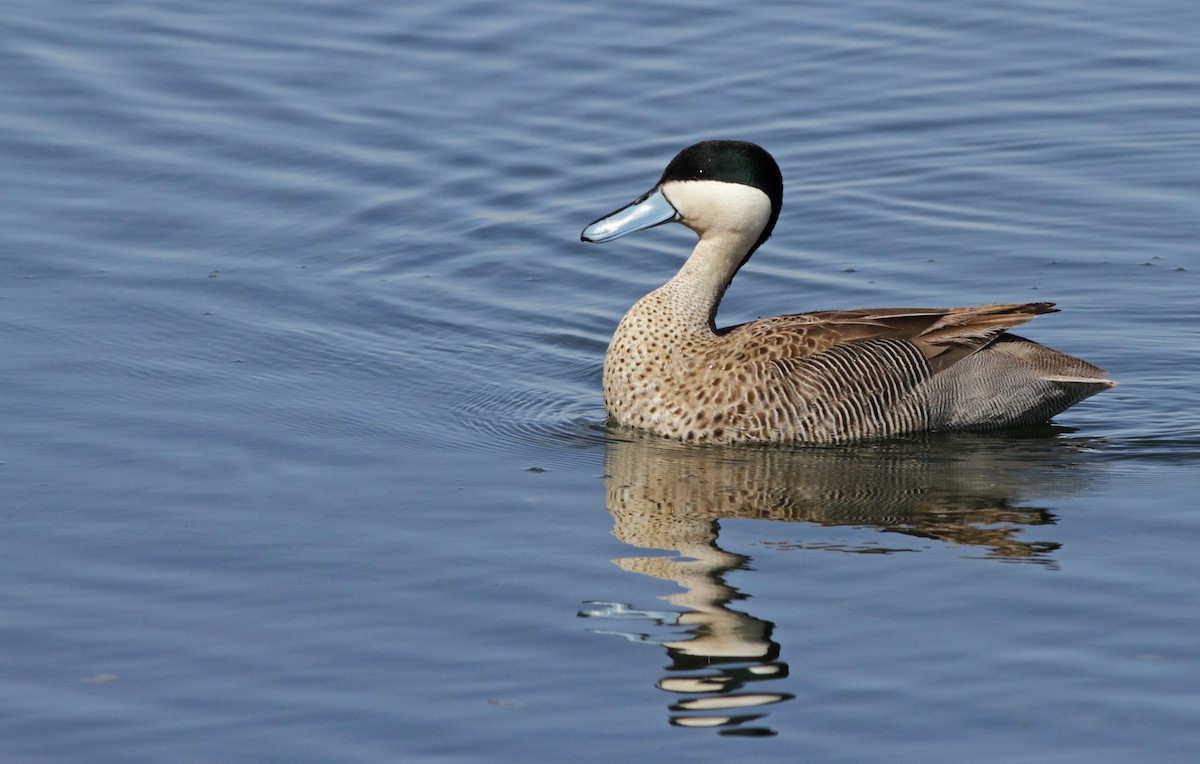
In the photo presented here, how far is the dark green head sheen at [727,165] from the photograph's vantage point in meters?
10.4

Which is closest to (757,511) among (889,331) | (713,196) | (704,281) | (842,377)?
(842,377)

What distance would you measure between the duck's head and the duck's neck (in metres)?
0.08

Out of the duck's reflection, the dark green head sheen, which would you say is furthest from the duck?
the duck's reflection

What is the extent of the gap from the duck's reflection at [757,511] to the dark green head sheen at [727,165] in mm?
1452

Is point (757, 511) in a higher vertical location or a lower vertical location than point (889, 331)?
lower

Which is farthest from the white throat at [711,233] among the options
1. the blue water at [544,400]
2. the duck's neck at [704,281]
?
the blue water at [544,400]

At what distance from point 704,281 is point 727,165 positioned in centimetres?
68

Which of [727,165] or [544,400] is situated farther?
[544,400]

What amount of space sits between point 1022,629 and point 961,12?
11671mm

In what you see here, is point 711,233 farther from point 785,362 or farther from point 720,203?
point 785,362

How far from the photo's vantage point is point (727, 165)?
10477mm

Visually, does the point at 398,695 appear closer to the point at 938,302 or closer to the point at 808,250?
the point at 938,302

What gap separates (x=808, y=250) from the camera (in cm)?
1350

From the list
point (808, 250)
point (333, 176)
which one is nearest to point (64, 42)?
point (333, 176)
